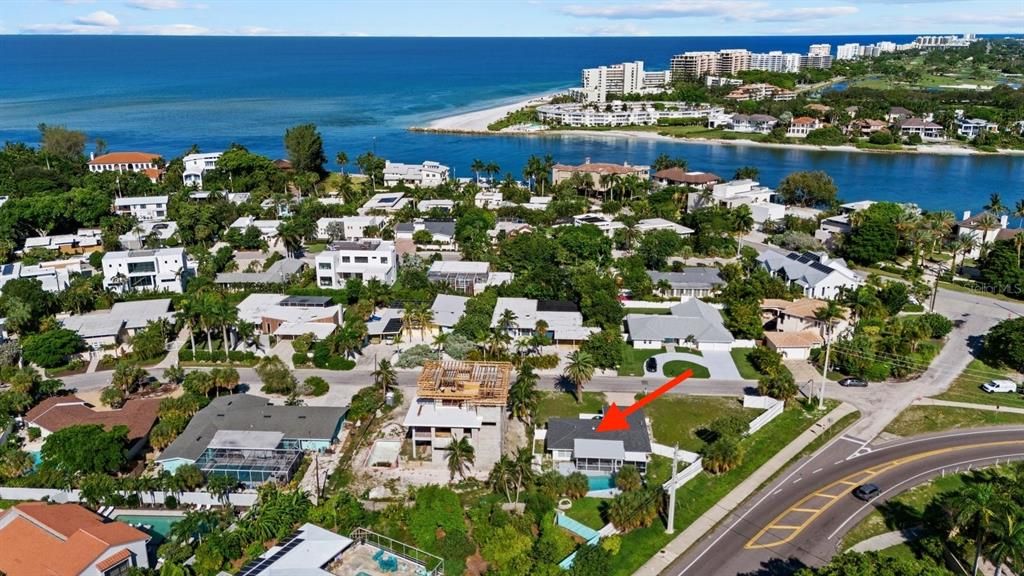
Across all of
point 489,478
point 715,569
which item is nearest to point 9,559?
point 489,478

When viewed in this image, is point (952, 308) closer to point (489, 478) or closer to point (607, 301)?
point (607, 301)

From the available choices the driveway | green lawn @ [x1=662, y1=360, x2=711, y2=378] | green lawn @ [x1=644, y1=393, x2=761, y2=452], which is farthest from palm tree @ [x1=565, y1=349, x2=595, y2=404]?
green lawn @ [x1=662, y1=360, x2=711, y2=378]

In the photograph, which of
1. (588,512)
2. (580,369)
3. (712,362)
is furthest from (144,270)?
(712,362)

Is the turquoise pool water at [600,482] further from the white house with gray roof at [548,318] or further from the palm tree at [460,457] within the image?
the white house with gray roof at [548,318]

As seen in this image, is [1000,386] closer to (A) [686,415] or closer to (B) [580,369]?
(A) [686,415]

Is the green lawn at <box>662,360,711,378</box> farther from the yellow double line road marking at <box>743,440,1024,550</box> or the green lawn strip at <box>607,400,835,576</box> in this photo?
the yellow double line road marking at <box>743,440,1024,550</box>

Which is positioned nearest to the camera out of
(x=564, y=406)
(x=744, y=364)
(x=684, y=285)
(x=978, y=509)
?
(x=978, y=509)

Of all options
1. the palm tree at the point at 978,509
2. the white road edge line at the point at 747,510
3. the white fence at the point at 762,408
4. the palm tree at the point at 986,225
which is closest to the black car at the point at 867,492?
the white road edge line at the point at 747,510
